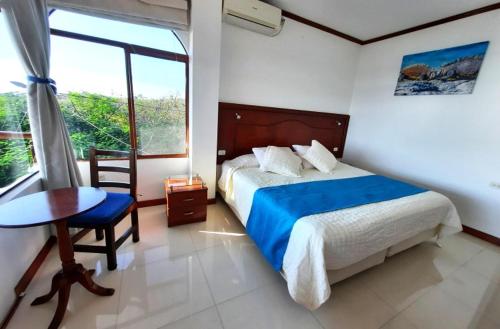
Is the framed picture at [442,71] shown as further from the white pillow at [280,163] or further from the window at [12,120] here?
the window at [12,120]

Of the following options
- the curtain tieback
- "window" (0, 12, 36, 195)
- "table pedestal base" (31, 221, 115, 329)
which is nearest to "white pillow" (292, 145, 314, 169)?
"table pedestal base" (31, 221, 115, 329)

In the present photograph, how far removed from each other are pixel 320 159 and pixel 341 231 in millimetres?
1576

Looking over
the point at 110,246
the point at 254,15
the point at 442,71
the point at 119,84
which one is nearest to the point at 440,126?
the point at 442,71

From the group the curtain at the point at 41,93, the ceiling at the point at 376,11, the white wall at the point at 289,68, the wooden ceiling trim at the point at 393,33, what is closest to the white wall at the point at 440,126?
the wooden ceiling trim at the point at 393,33

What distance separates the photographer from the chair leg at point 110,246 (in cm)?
148

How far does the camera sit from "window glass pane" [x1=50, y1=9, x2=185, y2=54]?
192 cm

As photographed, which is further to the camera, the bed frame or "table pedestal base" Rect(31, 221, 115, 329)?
the bed frame

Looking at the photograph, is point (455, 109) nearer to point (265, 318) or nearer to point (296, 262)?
point (296, 262)

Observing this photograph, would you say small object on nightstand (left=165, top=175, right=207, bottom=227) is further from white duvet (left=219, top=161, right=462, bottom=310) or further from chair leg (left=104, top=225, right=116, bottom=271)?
chair leg (left=104, top=225, right=116, bottom=271)

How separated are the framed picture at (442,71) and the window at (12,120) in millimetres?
4336

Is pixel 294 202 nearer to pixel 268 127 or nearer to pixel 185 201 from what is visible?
pixel 185 201

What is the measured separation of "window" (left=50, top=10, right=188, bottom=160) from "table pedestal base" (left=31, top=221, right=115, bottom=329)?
1.32 metres

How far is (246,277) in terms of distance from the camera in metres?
1.65

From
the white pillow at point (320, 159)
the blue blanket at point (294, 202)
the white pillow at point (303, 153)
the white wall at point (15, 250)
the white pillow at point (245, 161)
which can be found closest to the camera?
the white wall at point (15, 250)
